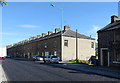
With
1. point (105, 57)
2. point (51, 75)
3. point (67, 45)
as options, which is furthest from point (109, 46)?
point (67, 45)

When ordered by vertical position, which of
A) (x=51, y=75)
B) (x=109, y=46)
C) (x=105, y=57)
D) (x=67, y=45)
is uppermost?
(x=67, y=45)

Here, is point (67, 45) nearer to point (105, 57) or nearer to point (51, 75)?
point (105, 57)

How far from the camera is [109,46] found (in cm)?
1725

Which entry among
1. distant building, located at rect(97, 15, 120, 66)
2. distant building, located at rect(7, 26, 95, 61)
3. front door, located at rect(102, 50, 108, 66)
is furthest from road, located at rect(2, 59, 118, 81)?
distant building, located at rect(7, 26, 95, 61)

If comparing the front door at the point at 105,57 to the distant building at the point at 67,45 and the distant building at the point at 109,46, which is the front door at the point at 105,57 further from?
the distant building at the point at 67,45

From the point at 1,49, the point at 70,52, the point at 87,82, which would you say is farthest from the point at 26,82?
the point at 70,52

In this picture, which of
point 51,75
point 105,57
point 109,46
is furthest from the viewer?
point 105,57

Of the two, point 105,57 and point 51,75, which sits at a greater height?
point 105,57

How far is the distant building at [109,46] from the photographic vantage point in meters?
16.6

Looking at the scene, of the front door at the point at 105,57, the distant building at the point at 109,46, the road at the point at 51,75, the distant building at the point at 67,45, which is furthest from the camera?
the distant building at the point at 67,45

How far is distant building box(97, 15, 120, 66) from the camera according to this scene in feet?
54.4

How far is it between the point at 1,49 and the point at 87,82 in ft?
60.3

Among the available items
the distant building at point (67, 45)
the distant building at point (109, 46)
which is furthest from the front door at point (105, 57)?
the distant building at point (67, 45)

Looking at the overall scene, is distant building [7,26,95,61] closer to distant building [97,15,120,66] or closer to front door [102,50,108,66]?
distant building [97,15,120,66]
